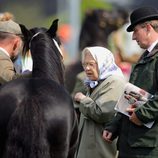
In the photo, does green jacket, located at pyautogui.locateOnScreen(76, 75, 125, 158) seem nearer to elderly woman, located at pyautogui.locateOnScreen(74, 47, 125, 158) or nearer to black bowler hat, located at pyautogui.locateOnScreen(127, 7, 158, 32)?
elderly woman, located at pyautogui.locateOnScreen(74, 47, 125, 158)

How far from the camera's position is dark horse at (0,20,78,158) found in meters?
5.11

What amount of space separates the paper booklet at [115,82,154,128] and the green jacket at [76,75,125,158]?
0.29 meters

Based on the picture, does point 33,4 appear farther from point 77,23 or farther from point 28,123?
point 28,123

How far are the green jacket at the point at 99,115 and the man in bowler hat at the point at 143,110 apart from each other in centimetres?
16

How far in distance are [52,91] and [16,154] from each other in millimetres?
564

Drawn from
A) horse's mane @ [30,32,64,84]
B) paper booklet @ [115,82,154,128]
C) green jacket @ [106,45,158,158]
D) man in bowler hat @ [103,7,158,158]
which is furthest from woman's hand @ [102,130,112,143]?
horse's mane @ [30,32,64,84]

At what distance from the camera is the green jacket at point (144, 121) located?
5.85 m

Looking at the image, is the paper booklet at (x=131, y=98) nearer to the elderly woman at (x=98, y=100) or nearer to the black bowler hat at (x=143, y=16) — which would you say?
the elderly woman at (x=98, y=100)

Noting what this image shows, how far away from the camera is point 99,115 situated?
21.1 feet

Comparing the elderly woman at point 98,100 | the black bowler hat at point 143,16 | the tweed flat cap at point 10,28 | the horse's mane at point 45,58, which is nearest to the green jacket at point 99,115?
the elderly woman at point 98,100

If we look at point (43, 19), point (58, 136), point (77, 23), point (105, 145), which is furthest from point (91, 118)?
point (43, 19)

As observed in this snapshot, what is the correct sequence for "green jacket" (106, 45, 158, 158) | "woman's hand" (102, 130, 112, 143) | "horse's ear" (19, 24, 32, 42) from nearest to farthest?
"green jacket" (106, 45, 158, 158)
"horse's ear" (19, 24, 32, 42)
"woman's hand" (102, 130, 112, 143)

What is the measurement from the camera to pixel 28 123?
5117mm

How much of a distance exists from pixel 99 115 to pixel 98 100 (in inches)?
5.9
